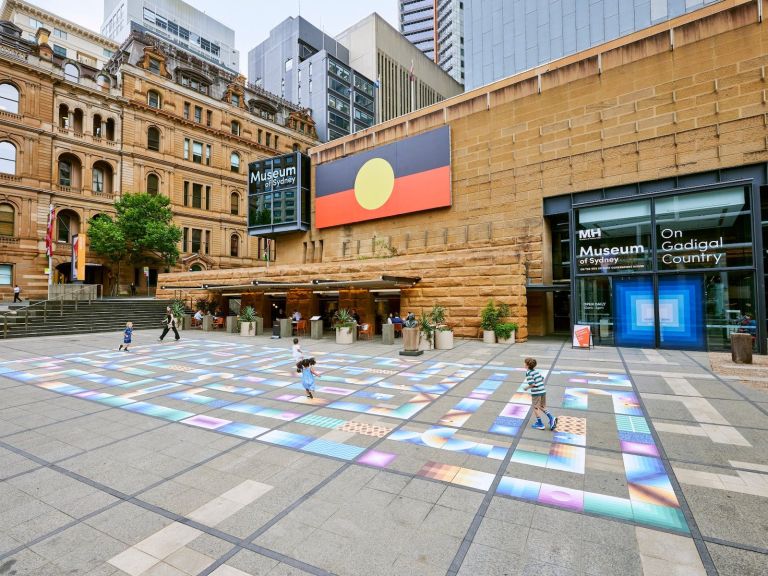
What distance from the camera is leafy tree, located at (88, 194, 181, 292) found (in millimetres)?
37188

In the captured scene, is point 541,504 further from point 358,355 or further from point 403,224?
point 403,224

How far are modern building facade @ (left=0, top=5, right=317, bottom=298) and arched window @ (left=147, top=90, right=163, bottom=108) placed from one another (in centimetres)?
12

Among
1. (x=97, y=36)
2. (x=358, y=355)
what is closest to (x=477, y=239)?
Answer: (x=358, y=355)

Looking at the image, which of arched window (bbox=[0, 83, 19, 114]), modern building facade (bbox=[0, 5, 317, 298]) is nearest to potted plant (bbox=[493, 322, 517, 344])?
modern building facade (bbox=[0, 5, 317, 298])

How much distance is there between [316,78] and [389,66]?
3276 centimetres

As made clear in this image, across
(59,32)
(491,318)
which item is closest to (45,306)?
(491,318)

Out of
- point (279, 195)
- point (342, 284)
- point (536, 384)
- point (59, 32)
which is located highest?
point (59, 32)

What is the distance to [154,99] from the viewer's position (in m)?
45.4

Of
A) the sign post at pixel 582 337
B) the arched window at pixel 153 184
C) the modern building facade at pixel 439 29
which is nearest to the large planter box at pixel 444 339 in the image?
the sign post at pixel 582 337

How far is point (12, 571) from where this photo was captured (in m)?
3.43

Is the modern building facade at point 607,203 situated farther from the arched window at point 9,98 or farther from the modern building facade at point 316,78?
the modern building facade at point 316,78

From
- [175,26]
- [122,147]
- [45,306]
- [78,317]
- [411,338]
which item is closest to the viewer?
[411,338]

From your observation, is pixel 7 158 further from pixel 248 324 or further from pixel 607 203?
pixel 607 203

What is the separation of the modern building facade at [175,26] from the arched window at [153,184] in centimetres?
5360
